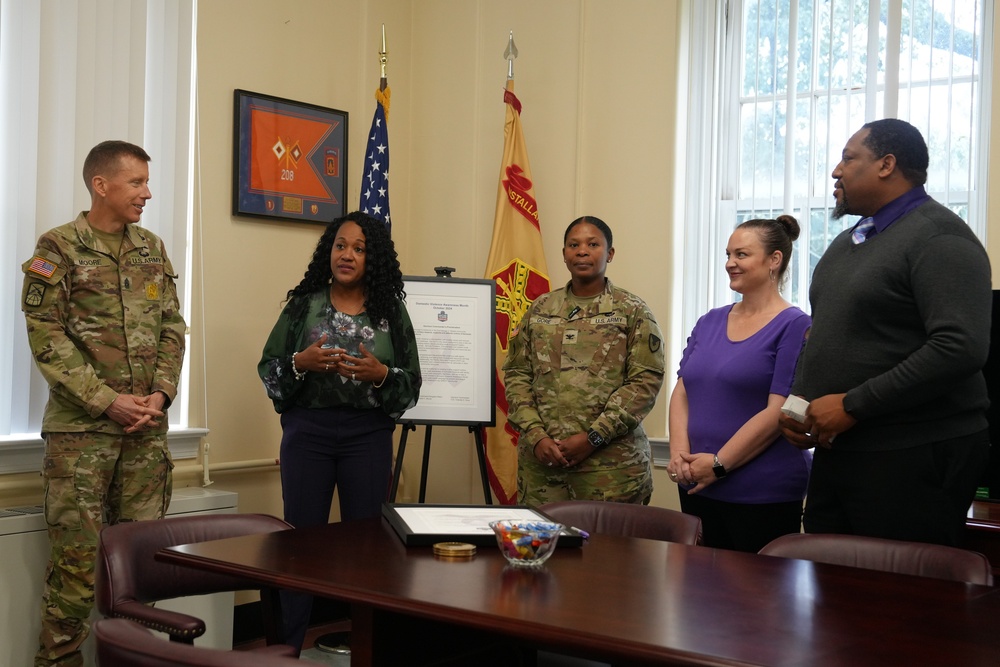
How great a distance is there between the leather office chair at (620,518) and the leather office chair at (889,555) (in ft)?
1.28

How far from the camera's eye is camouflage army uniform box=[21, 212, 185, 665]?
310 centimetres

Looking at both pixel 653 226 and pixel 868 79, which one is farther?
pixel 653 226

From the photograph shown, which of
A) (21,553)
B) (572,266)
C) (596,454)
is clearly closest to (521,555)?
(596,454)

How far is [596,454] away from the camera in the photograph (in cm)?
338

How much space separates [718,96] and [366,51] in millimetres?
1866

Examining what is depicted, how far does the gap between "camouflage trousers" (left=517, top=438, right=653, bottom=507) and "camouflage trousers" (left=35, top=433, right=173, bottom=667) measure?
53.4 inches

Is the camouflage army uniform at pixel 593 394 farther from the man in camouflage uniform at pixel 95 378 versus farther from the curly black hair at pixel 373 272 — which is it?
the man in camouflage uniform at pixel 95 378

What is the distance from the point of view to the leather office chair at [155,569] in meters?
2.06

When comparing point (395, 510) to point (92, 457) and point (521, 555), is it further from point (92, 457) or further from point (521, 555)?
point (92, 457)

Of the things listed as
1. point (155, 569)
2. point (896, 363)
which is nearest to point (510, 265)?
point (896, 363)

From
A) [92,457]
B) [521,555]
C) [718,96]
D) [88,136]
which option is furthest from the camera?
[718,96]

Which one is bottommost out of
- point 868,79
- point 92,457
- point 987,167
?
point 92,457

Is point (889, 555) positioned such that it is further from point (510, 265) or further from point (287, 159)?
point (287, 159)

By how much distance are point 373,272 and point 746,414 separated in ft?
4.69
